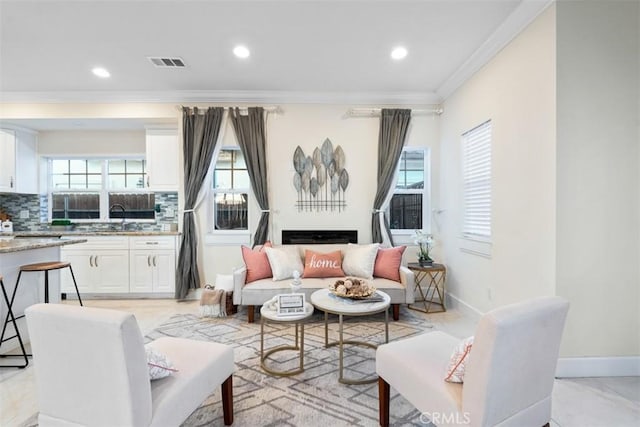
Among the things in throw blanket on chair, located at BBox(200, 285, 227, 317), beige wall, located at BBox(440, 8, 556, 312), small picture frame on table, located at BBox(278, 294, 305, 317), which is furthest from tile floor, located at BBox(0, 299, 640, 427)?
small picture frame on table, located at BBox(278, 294, 305, 317)

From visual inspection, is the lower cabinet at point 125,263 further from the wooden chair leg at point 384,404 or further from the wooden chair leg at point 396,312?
the wooden chair leg at point 384,404

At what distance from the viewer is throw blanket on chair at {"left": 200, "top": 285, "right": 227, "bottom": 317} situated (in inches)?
144

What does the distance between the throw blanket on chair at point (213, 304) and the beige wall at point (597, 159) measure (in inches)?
127

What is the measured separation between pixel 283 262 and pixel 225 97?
241cm

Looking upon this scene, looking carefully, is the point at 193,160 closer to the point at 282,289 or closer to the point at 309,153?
the point at 309,153

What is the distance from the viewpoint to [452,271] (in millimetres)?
4051

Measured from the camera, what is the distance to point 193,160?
4.27m

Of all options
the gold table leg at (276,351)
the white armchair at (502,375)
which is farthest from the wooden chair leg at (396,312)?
the white armchair at (502,375)

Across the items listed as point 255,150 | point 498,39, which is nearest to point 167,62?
point 255,150

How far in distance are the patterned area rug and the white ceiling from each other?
2.84 metres

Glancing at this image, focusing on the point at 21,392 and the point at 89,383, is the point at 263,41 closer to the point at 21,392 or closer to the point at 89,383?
the point at 89,383

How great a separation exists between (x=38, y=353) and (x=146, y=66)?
10.5ft

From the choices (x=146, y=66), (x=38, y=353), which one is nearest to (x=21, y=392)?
(x=38, y=353)

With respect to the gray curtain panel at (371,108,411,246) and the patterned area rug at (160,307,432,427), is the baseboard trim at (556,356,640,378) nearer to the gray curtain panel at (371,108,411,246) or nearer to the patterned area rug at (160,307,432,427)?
the patterned area rug at (160,307,432,427)
